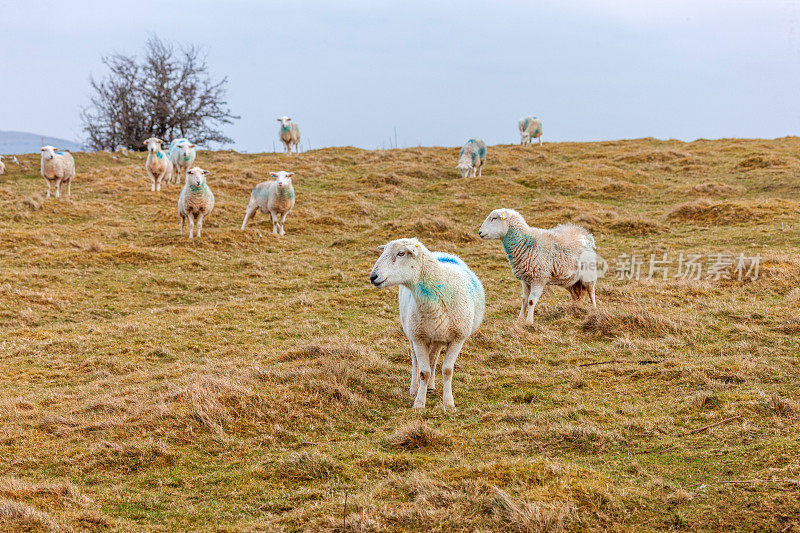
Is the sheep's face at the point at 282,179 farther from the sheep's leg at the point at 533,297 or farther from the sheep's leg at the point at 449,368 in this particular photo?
the sheep's leg at the point at 449,368

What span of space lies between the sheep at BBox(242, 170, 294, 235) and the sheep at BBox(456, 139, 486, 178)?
11048 mm

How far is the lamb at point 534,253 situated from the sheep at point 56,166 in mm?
17005

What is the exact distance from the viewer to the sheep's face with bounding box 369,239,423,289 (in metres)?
6.19

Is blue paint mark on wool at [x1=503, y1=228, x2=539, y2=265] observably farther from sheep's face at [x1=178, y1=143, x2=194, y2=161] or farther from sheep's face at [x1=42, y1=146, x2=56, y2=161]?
sheep's face at [x1=42, y1=146, x2=56, y2=161]

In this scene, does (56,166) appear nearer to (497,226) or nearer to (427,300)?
(497,226)

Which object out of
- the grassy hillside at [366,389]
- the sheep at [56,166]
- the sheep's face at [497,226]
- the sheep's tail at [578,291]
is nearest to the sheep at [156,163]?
the sheep at [56,166]

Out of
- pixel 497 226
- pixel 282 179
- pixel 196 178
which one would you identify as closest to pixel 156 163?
pixel 196 178

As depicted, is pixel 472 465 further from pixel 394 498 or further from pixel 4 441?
pixel 4 441

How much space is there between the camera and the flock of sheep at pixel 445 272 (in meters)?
6.52

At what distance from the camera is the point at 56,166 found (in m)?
21.6

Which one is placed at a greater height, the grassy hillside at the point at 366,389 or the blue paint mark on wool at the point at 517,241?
the blue paint mark on wool at the point at 517,241

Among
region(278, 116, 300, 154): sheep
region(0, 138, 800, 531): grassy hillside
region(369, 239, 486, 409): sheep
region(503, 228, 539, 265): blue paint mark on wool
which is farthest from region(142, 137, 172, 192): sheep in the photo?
region(369, 239, 486, 409): sheep

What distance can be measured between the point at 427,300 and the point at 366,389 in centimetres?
153

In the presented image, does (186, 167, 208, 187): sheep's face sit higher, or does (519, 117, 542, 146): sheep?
(519, 117, 542, 146): sheep
